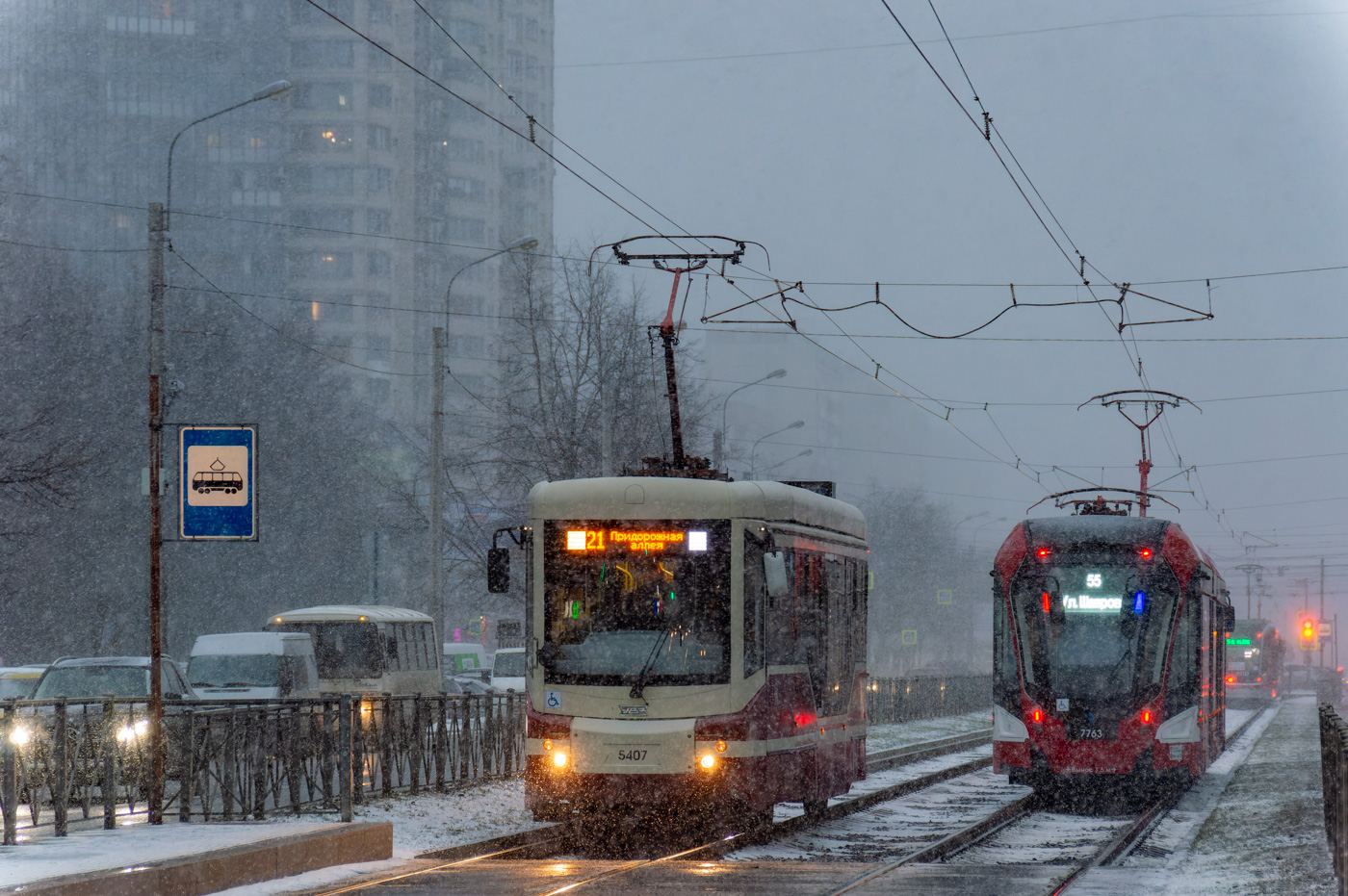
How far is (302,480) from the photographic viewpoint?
48.2 meters

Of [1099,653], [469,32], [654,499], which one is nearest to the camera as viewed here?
[654,499]

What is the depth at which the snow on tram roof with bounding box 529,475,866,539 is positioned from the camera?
46.0ft

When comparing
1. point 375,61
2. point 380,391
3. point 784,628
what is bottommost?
point 784,628

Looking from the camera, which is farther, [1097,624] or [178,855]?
[1097,624]

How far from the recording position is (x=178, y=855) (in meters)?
10.3

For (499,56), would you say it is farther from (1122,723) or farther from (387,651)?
(1122,723)

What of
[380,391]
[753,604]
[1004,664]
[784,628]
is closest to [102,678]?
[784,628]

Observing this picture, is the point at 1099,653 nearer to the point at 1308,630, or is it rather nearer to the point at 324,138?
the point at 1308,630

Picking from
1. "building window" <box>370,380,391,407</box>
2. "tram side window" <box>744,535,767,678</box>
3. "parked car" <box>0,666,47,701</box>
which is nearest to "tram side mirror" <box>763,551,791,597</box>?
"tram side window" <box>744,535,767,678</box>

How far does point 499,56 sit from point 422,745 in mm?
111001

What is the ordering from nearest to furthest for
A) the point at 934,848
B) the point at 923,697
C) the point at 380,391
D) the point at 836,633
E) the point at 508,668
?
1. the point at 934,848
2. the point at 836,633
3. the point at 923,697
4. the point at 508,668
5. the point at 380,391

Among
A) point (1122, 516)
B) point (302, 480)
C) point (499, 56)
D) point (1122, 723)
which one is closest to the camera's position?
point (1122, 723)

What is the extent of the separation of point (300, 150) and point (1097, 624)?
323 feet

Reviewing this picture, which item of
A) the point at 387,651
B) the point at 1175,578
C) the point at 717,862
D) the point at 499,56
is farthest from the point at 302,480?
the point at 499,56
